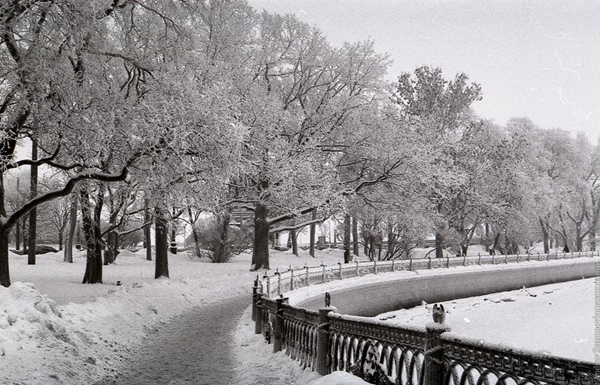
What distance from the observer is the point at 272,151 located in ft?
79.5

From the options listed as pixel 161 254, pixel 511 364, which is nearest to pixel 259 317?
pixel 511 364

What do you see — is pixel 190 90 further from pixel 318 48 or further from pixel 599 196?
pixel 599 196

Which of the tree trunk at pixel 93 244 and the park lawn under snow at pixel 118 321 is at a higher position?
the tree trunk at pixel 93 244

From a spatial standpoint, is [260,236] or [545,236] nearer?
[260,236]

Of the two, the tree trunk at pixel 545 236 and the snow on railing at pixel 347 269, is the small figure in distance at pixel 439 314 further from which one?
the tree trunk at pixel 545 236

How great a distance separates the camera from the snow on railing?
1780cm

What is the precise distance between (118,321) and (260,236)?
52.3ft

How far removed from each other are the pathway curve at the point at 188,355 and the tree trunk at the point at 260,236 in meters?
11.8

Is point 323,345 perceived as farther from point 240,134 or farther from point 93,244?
point 93,244

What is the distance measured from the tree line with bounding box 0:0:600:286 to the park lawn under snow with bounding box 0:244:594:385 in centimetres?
261

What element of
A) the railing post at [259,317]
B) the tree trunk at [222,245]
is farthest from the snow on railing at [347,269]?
the tree trunk at [222,245]

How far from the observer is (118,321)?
518 inches

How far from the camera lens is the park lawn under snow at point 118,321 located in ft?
28.2

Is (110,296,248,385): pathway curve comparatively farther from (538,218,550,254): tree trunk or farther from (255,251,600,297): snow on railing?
(538,218,550,254): tree trunk
